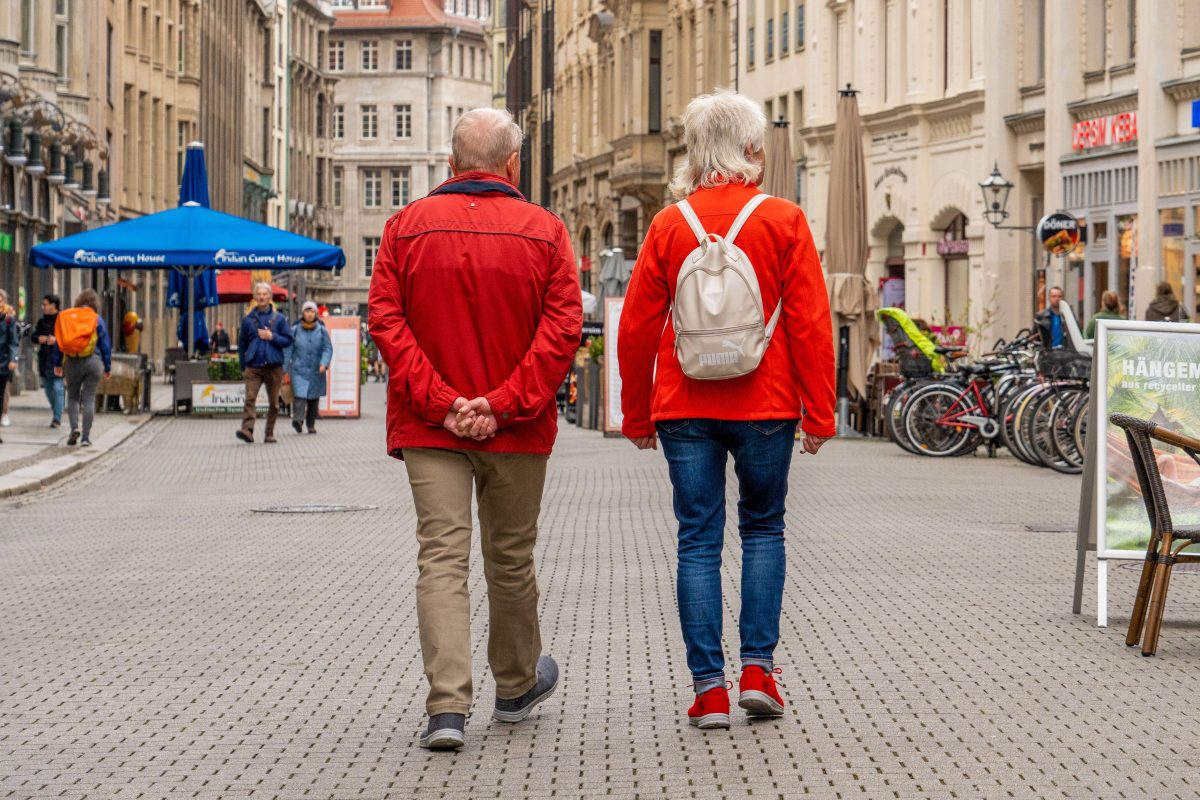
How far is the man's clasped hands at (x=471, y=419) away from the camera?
612cm

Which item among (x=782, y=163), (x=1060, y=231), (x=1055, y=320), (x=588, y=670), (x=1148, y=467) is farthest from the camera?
(x=1060, y=231)

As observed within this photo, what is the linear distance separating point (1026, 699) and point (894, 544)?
524 cm

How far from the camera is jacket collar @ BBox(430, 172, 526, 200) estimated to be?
6.34 meters

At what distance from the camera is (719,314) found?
6227 millimetres

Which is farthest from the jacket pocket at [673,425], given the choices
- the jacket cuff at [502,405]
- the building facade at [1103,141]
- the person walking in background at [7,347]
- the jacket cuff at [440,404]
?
the building facade at [1103,141]

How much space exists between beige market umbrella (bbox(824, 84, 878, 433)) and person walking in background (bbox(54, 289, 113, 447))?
8.39 meters

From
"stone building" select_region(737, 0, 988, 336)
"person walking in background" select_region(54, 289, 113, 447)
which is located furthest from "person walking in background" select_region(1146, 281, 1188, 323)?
"person walking in background" select_region(54, 289, 113, 447)

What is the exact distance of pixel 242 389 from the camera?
32094mm

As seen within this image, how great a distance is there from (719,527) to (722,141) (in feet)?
3.70

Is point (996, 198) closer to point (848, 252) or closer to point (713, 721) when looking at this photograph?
point (848, 252)

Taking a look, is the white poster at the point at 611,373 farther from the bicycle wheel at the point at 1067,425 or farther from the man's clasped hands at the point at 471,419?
the man's clasped hands at the point at 471,419

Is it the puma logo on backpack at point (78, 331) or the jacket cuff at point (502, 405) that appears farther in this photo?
the puma logo on backpack at point (78, 331)

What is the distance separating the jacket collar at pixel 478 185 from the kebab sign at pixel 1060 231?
2554cm

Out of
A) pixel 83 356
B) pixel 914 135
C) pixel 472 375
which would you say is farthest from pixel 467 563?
pixel 914 135
